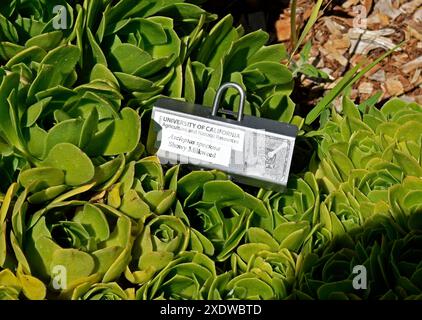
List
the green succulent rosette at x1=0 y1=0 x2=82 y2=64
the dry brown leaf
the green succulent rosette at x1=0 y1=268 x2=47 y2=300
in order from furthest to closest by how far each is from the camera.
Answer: the dry brown leaf
the green succulent rosette at x1=0 y1=0 x2=82 y2=64
the green succulent rosette at x1=0 y1=268 x2=47 y2=300

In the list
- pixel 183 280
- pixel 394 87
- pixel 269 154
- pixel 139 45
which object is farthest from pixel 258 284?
pixel 394 87

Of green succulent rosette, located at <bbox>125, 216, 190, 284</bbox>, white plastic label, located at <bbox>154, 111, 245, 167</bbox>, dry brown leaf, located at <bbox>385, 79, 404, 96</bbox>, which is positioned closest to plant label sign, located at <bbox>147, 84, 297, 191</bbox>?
white plastic label, located at <bbox>154, 111, 245, 167</bbox>

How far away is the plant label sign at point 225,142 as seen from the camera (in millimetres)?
1417

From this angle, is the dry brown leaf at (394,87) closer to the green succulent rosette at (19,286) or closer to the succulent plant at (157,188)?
the succulent plant at (157,188)

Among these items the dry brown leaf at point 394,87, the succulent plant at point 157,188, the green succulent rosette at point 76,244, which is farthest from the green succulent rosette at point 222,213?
the dry brown leaf at point 394,87

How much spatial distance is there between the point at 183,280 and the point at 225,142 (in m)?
0.28

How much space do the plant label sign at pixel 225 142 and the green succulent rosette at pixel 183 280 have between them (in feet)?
0.64

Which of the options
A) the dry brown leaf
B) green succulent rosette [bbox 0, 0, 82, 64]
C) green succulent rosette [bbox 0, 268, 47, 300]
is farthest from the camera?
the dry brown leaf

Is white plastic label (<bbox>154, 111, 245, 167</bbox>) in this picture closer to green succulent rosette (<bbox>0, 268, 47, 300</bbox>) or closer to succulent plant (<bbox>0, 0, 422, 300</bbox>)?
succulent plant (<bbox>0, 0, 422, 300</bbox>)

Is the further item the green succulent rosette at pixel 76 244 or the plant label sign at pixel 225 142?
the plant label sign at pixel 225 142

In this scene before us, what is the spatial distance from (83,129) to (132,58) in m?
0.23

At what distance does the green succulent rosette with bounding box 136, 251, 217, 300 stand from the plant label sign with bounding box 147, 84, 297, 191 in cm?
19

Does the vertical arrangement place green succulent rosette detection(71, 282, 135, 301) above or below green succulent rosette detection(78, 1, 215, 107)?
below

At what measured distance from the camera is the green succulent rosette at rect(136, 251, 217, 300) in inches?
51.3
